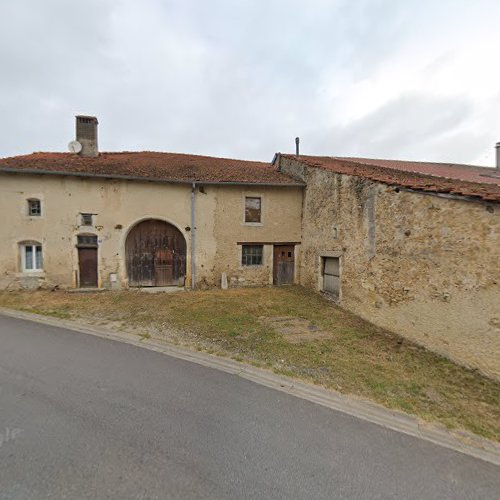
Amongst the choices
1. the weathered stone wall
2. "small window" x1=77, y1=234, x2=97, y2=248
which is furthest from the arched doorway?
the weathered stone wall

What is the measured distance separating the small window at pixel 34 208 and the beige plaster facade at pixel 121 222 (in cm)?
A: 19

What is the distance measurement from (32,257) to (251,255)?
29.0ft

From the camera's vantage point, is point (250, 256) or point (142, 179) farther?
point (250, 256)

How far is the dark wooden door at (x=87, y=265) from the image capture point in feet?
33.2

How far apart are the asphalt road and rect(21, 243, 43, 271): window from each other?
763cm

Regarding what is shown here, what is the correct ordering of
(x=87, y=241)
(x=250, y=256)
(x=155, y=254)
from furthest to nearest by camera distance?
(x=250, y=256) < (x=155, y=254) < (x=87, y=241)

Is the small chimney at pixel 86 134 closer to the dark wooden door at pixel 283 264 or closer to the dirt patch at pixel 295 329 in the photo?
the dark wooden door at pixel 283 264

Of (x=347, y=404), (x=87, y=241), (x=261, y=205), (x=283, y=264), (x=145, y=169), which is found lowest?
(x=347, y=404)

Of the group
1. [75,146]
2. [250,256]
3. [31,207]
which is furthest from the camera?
[75,146]

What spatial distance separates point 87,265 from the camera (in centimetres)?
1016

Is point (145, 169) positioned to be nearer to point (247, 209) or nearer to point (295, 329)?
point (247, 209)

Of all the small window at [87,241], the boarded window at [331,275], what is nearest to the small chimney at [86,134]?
the small window at [87,241]

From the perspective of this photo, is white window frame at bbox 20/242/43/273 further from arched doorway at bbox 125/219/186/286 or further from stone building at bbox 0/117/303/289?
arched doorway at bbox 125/219/186/286

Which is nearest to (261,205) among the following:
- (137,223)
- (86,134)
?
(137,223)
